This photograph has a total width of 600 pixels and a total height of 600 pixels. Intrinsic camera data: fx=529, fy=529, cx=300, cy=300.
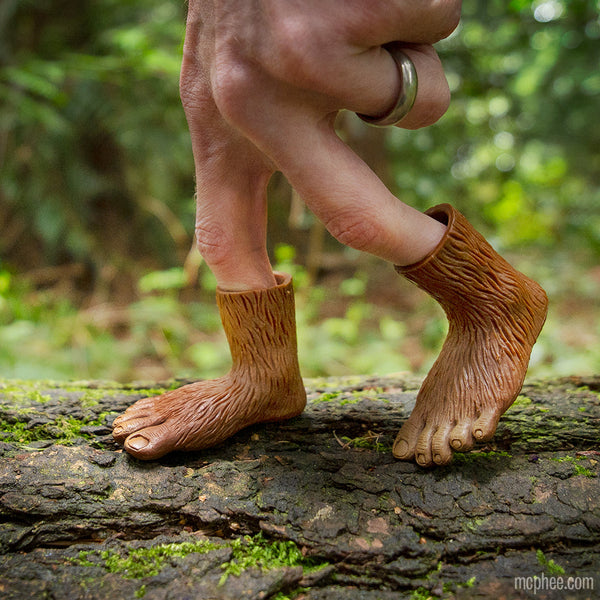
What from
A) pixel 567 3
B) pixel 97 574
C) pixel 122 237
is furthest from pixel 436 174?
pixel 97 574

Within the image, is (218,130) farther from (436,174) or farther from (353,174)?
(436,174)

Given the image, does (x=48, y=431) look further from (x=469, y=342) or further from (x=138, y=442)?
(x=469, y=342)

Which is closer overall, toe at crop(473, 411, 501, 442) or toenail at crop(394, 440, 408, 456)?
toe at crop(473, 411, 501, 442)

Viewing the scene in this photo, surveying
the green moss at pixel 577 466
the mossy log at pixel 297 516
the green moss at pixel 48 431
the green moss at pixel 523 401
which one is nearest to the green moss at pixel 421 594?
the mossy log at pixel 297 516

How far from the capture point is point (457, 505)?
1.17 meters

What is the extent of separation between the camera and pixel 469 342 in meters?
1.33

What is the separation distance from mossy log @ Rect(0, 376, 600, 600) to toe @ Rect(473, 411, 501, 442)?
0.39ft

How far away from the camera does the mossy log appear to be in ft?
3.33

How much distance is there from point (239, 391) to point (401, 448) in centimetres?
44

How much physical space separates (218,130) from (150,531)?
930mm

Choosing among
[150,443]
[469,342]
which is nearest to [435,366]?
[469,342]

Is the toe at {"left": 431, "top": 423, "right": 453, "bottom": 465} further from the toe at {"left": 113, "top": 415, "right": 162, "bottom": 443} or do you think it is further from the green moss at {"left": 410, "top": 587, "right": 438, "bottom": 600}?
the toe at {"left": 113, "top": 415, "right": 162, "bottom": 443}

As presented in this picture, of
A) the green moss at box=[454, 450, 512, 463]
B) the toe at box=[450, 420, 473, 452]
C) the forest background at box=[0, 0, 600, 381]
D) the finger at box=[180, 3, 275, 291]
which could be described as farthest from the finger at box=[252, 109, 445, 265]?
the forest background at box=[0, 0, 600, 381]

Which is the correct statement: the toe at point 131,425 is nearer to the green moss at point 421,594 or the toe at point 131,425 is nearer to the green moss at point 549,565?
the green moss at point 421,594
